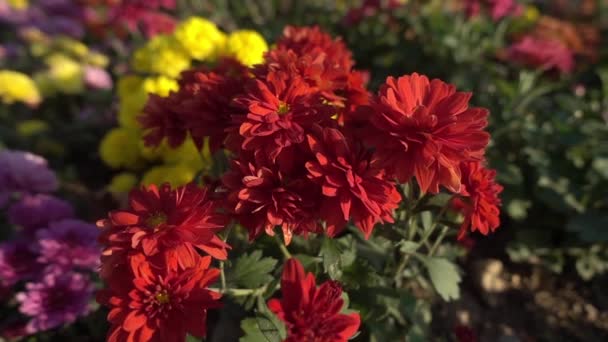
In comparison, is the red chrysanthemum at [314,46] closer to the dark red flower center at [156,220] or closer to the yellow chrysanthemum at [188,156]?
the yellow chrysanthemum at [188,156]

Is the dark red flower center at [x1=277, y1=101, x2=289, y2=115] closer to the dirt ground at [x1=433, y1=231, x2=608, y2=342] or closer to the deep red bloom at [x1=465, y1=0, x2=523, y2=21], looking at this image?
the dirt ground at [x1=433, y1=231, x2=608, y2=342]

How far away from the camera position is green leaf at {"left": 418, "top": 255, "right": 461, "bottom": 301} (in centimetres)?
169

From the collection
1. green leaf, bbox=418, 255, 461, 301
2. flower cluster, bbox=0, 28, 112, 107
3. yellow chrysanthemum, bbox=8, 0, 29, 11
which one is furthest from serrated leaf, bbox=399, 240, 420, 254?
yellow chrysanthemum, bbox=8, 0, 29, 11

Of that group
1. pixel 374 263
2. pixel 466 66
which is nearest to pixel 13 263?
pixel 374 263

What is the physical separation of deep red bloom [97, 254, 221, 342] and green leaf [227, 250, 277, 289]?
288mm

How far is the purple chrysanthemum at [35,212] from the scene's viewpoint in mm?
2260

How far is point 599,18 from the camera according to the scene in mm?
5785

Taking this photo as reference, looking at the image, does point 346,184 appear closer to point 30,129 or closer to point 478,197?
point 478,197

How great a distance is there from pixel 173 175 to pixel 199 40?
68cm

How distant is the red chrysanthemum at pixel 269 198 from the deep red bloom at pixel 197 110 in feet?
0.50

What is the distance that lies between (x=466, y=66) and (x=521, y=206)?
126 centimetres

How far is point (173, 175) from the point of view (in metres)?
2.14

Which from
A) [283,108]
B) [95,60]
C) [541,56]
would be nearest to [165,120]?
[283,108]

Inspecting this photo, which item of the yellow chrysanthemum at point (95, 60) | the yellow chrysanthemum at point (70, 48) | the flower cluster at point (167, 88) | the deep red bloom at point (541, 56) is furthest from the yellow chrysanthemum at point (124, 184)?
the deep red bloom at point (541, 56)
